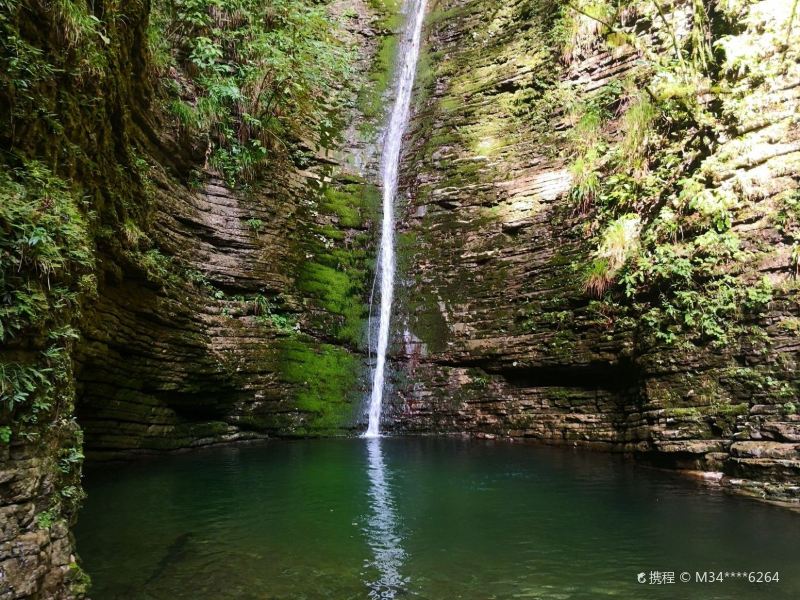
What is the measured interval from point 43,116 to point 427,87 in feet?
37.4

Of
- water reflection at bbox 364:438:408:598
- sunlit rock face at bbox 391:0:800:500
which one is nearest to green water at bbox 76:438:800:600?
water reflection at bbox 364:438:408:598

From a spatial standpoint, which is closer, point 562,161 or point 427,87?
point 562,161

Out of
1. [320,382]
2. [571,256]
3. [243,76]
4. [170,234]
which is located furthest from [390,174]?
[170,234]

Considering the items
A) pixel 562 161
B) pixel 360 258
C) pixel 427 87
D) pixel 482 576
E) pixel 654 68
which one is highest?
pixel 427 87

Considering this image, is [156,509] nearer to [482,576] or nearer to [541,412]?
[482,576]

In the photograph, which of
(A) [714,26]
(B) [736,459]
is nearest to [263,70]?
(A) [714,26]

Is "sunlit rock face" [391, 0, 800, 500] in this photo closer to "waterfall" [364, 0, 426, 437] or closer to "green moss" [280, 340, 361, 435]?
"waterfall" [364, 0, 426, 437]

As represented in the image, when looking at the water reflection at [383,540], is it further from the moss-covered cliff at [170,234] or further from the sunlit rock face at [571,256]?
the sunlit rock face at [571,256]

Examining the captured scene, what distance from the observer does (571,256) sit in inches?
366

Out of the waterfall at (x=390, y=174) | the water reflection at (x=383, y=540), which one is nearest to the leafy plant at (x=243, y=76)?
the waterfall at (x=390, y=174)

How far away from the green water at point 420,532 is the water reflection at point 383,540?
0.06ft

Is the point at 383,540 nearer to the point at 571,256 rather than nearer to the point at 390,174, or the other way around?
the point at 571,256

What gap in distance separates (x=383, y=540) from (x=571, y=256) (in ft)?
21.1

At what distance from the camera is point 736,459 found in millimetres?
6125
